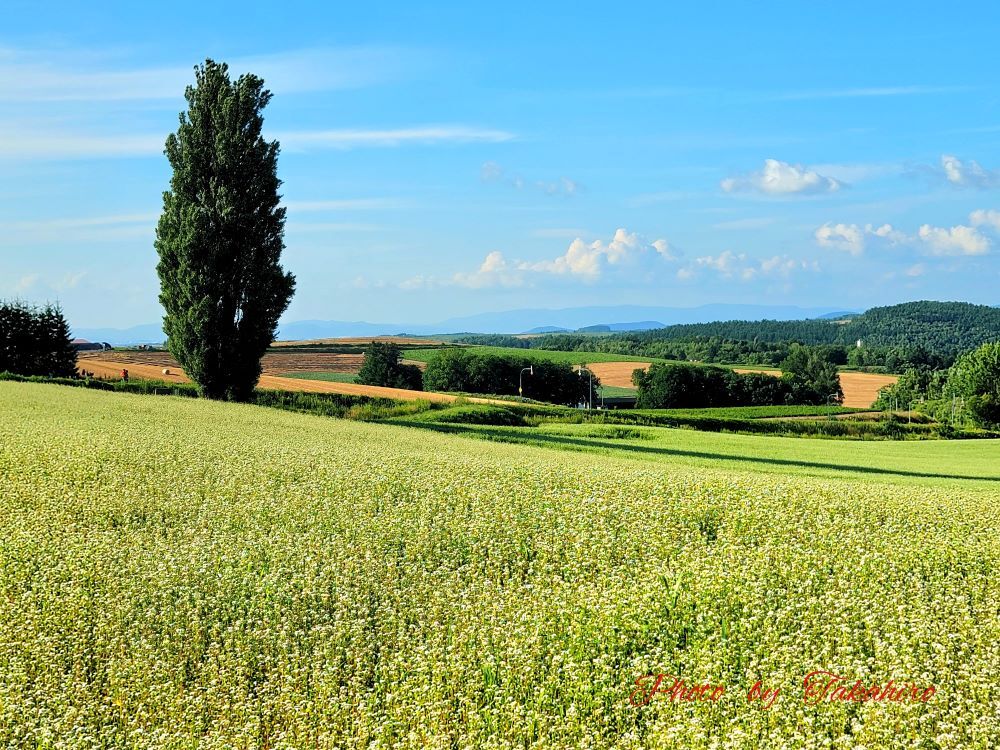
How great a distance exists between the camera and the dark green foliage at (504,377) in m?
92.6

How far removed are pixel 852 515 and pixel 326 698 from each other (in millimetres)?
7977

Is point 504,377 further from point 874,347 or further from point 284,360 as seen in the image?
point 874,347

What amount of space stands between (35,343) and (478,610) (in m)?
67.2

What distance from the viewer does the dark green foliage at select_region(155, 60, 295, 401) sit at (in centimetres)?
3906

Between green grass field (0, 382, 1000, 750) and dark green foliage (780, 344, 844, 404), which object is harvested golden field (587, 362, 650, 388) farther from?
green grass field (0, 382, 1000, 750)

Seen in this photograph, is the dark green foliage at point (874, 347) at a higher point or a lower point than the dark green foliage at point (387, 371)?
higher

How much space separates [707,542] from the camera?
10.8 metres

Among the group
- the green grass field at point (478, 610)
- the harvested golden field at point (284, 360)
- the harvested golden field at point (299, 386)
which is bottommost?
the green grass field at point (478, 610)

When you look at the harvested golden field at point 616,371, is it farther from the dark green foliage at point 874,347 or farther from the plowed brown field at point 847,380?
the dark green foliage at point 874,347

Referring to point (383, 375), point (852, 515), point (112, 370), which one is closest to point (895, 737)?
point (852, 515)

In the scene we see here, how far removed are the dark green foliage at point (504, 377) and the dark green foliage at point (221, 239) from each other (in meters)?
50.6

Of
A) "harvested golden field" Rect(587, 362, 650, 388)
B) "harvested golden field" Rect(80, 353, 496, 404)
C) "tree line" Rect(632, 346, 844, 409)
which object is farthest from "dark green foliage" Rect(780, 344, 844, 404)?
"harvested golden field" Rect(80, 353, 496, 404)

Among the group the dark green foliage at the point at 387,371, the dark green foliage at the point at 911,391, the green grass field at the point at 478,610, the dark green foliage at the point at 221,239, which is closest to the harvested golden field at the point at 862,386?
the dark green foliage at the point at 911,391

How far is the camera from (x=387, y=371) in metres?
90.3
